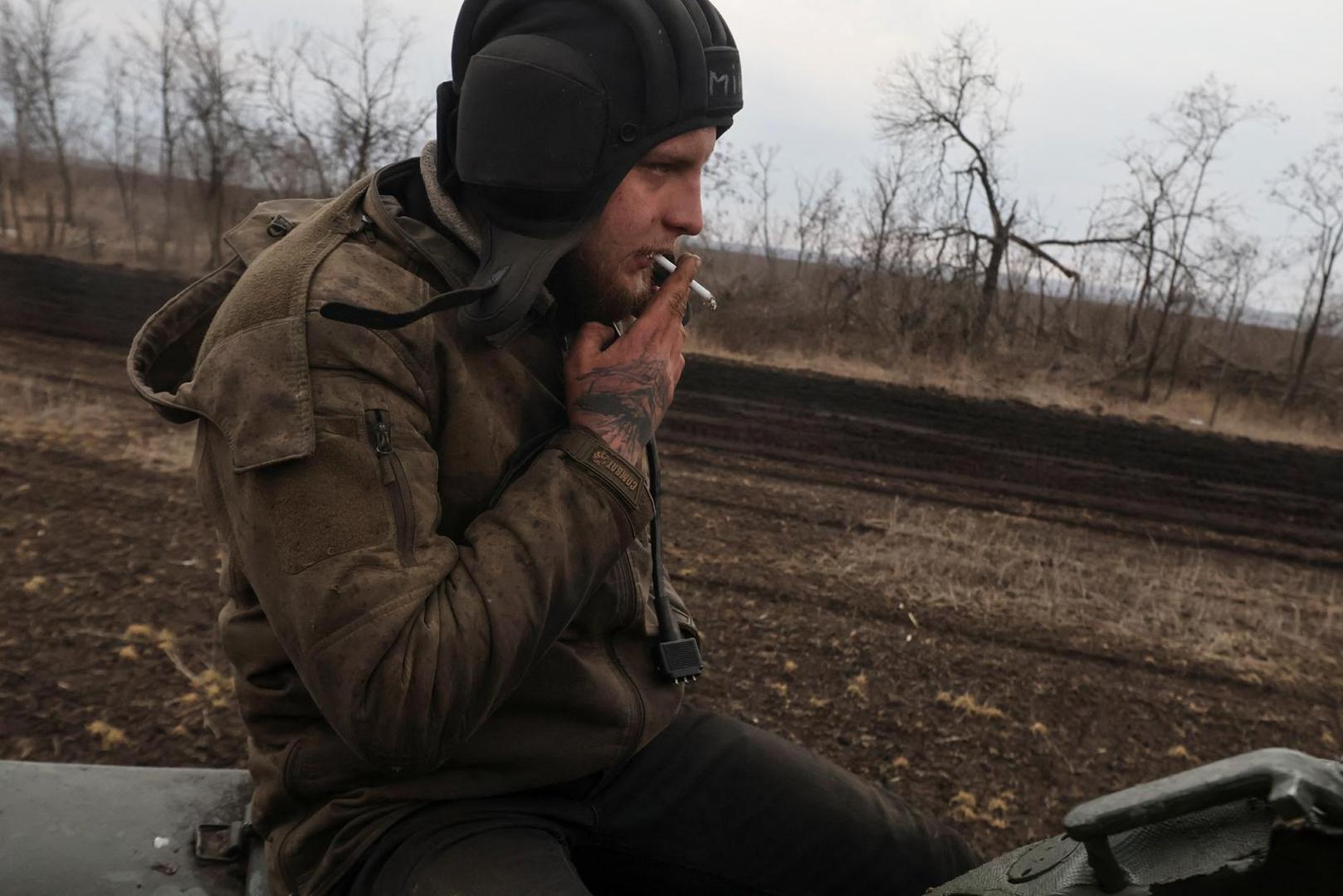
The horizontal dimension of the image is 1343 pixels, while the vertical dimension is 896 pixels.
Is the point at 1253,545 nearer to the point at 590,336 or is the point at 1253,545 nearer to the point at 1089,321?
the point at 590,336

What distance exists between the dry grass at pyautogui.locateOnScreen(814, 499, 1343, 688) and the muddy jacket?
362 centimetres

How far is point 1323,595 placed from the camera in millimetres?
7652

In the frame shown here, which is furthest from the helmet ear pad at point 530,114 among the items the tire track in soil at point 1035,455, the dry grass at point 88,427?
the tire track in soil at point 1035,455

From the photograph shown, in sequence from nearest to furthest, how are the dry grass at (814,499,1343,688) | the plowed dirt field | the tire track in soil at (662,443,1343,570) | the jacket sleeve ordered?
1. the jacket sleeve
2. the plowed dirt field
3. the dry grass at (814,499,1343,688)
4. the tire track in soil at (662,443,1343,570)

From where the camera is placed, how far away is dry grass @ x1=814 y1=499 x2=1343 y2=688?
610 centimetres

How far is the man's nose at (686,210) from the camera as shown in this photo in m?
1.89

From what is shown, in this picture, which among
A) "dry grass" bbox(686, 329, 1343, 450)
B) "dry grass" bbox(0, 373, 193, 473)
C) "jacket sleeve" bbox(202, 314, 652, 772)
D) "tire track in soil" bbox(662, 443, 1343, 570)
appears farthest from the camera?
"dry grass" bbox(686, 329, 1343, 450)

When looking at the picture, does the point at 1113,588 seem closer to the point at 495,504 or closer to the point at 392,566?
the point at 495,504

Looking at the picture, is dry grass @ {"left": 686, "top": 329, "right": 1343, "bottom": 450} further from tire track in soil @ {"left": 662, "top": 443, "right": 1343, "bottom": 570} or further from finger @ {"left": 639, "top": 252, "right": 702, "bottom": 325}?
finger @ {"left": 639, "top": 252, "right": 702, "bottom": 325}

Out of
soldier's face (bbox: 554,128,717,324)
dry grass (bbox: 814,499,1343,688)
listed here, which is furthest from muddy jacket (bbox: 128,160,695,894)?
dry grass (bbox: 814,499,1343,688)

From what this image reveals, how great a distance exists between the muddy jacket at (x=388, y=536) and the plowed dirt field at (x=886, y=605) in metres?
2.45

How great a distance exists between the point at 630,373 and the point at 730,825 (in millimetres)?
800

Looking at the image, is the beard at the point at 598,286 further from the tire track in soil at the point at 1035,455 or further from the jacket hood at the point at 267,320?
the tire track in soil at the point at 1035,455

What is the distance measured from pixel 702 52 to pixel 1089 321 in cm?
2390
